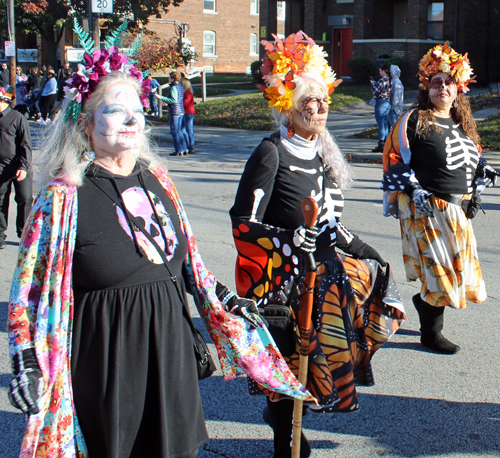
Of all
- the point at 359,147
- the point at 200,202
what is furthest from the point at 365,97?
the point at 200,202

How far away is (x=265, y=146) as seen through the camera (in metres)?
3.07

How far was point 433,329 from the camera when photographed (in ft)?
14.7

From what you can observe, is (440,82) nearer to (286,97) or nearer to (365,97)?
(286,97)

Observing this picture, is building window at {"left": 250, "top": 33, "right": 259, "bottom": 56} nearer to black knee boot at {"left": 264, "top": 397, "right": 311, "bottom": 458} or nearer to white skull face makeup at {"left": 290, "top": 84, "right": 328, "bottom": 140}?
white skull face makeup at {"left": 290, "top": 84, "right": 328, "bottom": 140}

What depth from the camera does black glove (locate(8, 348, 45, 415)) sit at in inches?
81.5

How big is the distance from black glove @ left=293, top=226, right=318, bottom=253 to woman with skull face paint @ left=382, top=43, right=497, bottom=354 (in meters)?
1.64

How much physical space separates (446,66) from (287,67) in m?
1.65

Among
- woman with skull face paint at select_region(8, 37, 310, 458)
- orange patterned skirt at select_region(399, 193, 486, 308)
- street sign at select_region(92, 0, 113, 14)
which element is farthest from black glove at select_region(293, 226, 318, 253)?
street sign at select_region(92, 0, 113, 14)

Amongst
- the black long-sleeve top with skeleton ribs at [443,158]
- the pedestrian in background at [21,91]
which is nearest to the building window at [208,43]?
the pedestrian in background at [21,91]

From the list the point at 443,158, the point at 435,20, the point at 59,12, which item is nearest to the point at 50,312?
the point at 443,158

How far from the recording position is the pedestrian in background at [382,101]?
14.1m

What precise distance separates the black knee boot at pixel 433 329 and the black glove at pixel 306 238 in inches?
79.5

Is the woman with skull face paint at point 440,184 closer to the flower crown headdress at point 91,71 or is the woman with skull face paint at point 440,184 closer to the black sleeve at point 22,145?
the flower crown headdress at point 91,71

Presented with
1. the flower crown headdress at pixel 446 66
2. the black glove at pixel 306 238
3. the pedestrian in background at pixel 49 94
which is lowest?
the black glove at pixel 306 238
